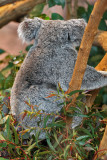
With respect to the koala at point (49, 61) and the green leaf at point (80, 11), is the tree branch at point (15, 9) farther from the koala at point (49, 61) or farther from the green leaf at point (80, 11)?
the koala at point (49, 61)

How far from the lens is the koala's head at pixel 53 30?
158cm

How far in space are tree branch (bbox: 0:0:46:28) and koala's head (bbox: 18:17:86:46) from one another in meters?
1.74

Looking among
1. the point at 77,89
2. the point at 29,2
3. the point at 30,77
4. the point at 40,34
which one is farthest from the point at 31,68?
the point at 29,2

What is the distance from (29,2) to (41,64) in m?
1.97

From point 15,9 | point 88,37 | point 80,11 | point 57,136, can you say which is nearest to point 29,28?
point 88,37

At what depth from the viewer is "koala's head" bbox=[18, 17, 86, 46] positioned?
1579 millimetres

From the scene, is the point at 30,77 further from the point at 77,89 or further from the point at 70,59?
the point at 77,89

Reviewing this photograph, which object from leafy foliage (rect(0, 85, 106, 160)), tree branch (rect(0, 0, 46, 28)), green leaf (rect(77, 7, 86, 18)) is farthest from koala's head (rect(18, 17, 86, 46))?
tree branch (rect(0, 0, 46, 28))

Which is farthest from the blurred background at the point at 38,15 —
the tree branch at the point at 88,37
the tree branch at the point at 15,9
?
the tree branch at the point at 88,37

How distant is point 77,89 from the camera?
1.15m

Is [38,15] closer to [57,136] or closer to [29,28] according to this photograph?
[29,28]

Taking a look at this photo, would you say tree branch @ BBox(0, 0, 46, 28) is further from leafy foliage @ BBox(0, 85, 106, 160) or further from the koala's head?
leafy foliage @ BBox(0, 85, 106, 160)

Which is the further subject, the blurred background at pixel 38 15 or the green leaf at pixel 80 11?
the green leaf at pixel 80 11

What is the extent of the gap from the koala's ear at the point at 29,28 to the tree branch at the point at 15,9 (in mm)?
1714
